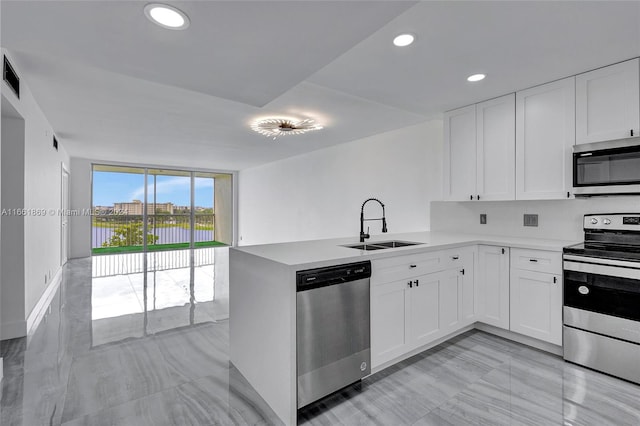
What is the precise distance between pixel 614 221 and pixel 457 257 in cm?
134

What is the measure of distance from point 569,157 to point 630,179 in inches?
18.2

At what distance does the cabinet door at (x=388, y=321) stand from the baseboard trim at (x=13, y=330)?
3.50 meters

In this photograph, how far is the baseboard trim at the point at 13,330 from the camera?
2.92 metres

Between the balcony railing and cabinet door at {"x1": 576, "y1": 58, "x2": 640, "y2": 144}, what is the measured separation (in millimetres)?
9568

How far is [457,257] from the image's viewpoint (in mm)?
2867

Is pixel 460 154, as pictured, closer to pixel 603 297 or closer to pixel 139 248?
pixel 603 297

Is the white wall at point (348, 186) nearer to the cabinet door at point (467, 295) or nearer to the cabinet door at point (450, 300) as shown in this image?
the cabinet door at point (467, 295)

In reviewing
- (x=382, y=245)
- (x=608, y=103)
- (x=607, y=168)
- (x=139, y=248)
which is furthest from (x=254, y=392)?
(x=139, y=248)

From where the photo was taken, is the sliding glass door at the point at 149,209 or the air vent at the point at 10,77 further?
the sliding glass door at the point at 149,209

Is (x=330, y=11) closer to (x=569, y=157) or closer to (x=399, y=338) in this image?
(x=399, y=338)

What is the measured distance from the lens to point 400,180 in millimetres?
4836

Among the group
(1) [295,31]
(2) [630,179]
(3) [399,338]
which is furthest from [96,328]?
(2) [630,179]

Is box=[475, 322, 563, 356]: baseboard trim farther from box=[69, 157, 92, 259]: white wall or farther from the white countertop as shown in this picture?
box=[69, 157, 92, 259]: white wall

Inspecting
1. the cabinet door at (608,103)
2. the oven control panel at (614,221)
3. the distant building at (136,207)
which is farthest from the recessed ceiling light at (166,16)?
the distant building at (136,207)
